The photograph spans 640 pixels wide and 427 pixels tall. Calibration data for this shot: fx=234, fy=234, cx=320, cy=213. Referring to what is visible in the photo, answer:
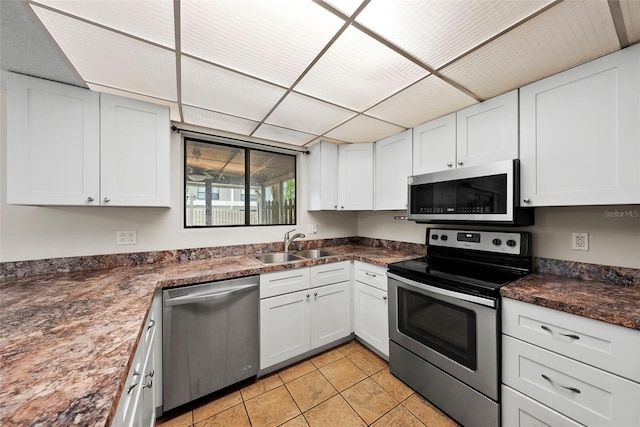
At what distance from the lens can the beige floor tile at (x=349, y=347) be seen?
2.26 metres

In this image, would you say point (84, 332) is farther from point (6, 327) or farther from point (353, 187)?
point (353, 187)

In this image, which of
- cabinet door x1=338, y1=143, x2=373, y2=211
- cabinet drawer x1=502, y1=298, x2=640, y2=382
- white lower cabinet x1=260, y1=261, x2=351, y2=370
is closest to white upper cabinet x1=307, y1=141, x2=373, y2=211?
cabinet door x1=338, y1=143, x2=373, y2=211

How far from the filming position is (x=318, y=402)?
1663 millimetres

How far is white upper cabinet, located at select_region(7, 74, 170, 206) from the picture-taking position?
54.3 inches

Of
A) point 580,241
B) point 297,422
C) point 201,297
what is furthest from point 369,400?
point 580,241

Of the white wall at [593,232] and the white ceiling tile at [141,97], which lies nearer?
the white wall at [593,232]

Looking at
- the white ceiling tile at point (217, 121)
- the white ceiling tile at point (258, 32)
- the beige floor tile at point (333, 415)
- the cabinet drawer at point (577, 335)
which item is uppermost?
the white ceiling tile at point (258, 32)

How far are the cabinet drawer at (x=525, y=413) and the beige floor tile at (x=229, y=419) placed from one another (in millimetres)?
1532

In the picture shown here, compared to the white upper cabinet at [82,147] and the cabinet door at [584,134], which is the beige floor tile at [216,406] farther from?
the cabinet door at [584,134]

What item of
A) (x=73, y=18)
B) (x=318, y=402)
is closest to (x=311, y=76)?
(x=73, y=18)

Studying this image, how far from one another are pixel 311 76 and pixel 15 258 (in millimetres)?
2306

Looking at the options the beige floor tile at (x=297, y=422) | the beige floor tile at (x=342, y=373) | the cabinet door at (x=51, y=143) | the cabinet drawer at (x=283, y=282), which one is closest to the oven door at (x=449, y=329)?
the beige floor tile at (x=342, y=373)

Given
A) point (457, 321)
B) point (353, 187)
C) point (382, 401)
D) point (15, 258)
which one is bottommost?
point (382, 401)

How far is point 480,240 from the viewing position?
6.19 ft
